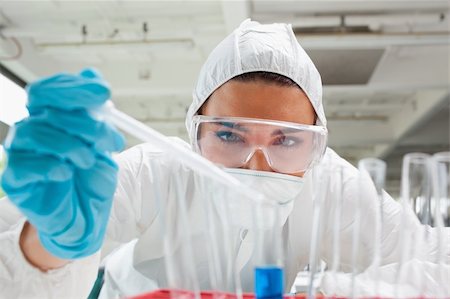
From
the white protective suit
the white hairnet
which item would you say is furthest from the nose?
the white hairnet

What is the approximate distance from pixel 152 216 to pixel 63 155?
56cm

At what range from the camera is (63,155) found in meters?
0.73

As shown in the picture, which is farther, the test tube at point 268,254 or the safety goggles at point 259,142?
the safety goggles at point 259,142

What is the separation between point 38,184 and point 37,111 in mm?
106

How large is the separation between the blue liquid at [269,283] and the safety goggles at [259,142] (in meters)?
0.38

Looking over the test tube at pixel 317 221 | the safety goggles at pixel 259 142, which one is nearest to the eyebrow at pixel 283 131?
the safety goggles at pixel 259 142

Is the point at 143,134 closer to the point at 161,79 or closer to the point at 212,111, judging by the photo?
the point at 212,111

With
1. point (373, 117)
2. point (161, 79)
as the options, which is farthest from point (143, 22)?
point (373, 117)

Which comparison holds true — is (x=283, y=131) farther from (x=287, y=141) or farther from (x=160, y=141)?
(x=160, y=141)

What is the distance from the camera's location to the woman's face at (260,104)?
1.13 metres

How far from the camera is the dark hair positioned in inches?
48.1

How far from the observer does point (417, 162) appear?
71 centimetres

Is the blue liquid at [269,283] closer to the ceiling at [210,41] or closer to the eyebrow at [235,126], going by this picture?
the eyebrow at [235,126]

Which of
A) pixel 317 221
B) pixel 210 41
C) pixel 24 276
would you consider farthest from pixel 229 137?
pixel 210 41
